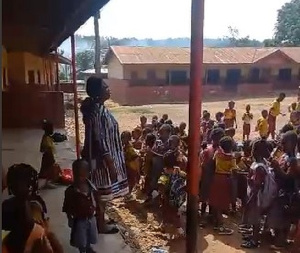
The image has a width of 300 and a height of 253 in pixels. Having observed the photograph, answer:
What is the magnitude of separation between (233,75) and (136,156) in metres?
21.6

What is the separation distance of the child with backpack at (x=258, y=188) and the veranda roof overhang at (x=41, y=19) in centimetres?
203

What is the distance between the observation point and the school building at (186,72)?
2498cm

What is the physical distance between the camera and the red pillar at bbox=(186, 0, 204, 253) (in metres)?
2.02

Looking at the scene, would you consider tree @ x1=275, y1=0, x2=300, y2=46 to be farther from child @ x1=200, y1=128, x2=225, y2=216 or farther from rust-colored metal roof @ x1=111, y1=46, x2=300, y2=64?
child @ x1=200, y1=128, x2=225, y2=216

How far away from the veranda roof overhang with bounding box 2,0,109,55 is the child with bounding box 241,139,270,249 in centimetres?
200

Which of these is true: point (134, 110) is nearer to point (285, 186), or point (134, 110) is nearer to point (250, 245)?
point (250, 245)

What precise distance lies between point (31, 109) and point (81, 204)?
706cm

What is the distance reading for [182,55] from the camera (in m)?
26.4

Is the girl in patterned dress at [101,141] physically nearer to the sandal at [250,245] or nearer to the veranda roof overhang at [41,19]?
the veranda roof overhang at [41,19]

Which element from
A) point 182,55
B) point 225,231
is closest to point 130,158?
point 225,231

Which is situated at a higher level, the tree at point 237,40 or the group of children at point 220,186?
the tree at point 237,40

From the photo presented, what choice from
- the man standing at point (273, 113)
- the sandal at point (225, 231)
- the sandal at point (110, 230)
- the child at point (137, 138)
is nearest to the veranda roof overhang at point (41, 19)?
the child at point (137, 138)

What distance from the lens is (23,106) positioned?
9.71m

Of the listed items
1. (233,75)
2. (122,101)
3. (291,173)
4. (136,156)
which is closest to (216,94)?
(233,75)
